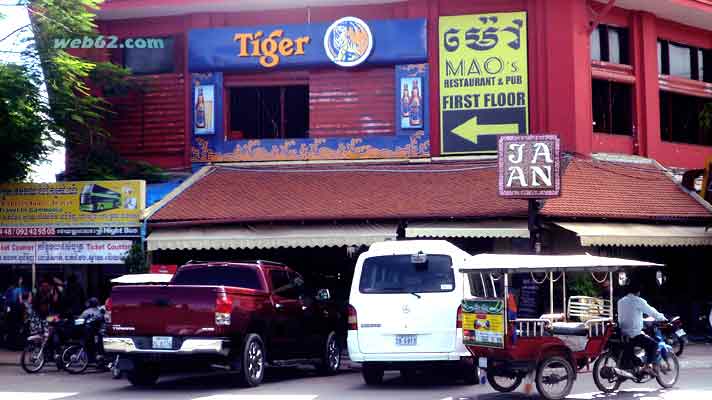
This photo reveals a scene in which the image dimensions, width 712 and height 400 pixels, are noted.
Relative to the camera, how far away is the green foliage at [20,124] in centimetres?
2112

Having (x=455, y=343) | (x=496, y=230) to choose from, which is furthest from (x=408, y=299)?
(x=496, y=230)

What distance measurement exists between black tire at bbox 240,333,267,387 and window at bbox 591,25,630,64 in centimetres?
1296

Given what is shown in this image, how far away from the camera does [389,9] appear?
23688 mm

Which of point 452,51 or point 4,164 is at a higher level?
point 452,51

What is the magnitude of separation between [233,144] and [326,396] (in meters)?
11.9

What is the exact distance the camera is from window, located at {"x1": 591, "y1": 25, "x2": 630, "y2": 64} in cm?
2402

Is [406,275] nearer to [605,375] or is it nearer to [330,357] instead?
[605,375]

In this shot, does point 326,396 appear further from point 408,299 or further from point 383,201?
point 383,201

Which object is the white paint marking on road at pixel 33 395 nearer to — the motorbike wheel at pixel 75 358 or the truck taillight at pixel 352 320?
the motorbike wheel at pixel 75 358

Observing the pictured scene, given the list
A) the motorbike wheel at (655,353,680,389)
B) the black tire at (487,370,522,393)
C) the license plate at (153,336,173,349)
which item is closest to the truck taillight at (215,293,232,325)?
the license plate at (153,336,173,349)

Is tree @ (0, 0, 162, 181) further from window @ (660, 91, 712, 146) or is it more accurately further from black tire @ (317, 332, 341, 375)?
window @ (660, 91, 712, 146)

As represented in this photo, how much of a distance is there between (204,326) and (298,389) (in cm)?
168

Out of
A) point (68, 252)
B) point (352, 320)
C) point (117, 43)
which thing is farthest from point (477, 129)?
point (352, 320)

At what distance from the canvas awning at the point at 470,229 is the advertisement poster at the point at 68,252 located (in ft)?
20.6
